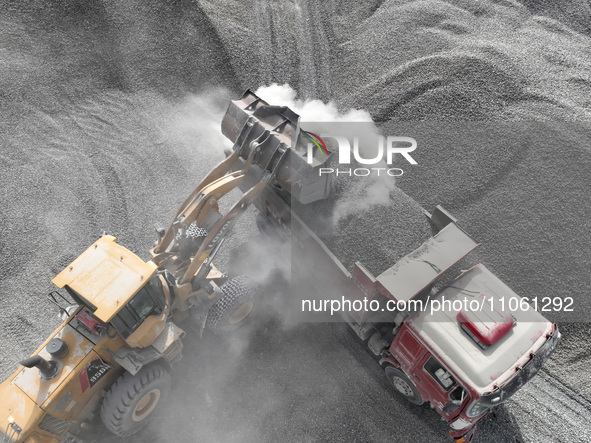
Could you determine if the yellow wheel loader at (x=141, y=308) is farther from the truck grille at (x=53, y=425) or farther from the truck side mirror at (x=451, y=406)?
the truck side mirror at (x=451, y=406)

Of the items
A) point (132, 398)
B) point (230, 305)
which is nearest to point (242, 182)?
point (230, 305)

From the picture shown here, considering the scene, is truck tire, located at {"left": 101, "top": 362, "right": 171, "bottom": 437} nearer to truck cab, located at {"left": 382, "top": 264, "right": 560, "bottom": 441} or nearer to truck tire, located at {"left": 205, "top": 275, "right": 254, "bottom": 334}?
truck tire, located at {"left": 205, "top": 275, "right": 254, "bottom": 334}

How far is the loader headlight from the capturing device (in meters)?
5.75

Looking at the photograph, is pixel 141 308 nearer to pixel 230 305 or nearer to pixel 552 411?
pixel 230 305

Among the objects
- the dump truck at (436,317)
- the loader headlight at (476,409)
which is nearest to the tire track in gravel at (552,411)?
the dump truck at (436,317)

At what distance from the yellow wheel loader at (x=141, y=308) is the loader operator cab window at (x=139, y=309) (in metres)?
0.02

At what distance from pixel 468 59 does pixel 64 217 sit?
11.7 m

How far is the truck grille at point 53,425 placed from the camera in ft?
19.7

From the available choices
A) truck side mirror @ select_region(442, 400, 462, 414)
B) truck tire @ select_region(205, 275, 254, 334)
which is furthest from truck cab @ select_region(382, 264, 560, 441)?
truck tire @ select_region(205, 275, 254, 334)

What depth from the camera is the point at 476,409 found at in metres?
5.85

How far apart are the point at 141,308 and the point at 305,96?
8.29m

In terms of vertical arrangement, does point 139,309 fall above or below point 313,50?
below

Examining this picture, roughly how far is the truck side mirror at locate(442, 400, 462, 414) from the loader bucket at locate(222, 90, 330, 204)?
13.4ft

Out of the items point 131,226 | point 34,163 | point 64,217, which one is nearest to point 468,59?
point 131,226
